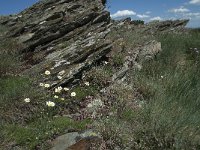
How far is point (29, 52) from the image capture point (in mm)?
A: 12570

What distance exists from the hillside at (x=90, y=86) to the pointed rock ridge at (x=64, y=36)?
1.2 inches

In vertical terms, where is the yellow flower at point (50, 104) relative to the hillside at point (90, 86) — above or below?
above

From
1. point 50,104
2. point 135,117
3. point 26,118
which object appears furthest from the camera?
point 50,104

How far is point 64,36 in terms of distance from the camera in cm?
1299

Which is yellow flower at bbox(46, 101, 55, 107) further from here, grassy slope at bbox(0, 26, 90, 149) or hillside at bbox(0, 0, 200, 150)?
grassy slope at bbox(0, 26, 90, 149)

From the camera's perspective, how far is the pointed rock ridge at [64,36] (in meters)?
10.8

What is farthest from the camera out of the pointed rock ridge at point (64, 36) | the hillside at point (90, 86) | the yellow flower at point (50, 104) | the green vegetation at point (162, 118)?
the pointed rock ridge at point (64, 36)

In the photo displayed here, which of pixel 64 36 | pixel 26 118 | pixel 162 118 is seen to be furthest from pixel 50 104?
pixel 64 36

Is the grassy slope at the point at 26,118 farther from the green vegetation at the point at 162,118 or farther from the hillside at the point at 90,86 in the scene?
the green vegetation at the point at 162,118

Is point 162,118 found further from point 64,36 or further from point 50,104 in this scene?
point 64,36

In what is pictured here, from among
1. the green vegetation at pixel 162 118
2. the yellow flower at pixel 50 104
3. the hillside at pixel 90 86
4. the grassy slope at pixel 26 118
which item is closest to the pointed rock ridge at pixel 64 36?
the hillside at pixel 90 86

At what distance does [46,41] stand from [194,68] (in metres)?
4.89

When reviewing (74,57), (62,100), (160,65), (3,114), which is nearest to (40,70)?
(74,57)

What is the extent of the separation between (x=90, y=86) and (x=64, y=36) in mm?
3467
